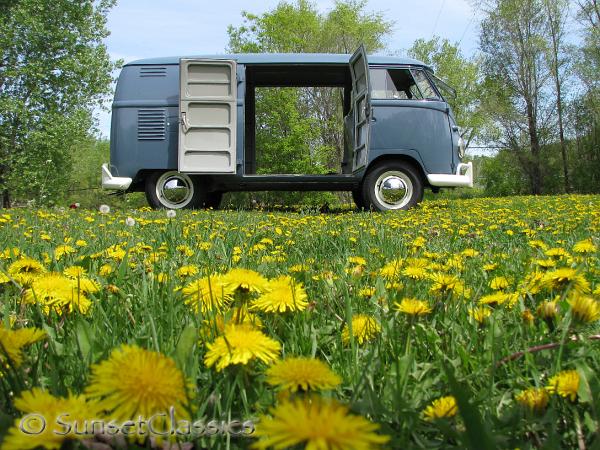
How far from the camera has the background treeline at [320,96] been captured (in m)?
14.4

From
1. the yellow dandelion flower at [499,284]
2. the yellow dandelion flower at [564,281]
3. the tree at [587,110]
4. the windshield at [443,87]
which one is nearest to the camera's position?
the yellow dandelion flower at [564,281]

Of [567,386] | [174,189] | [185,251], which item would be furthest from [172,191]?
[567,386]

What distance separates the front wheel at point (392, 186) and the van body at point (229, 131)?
1cm

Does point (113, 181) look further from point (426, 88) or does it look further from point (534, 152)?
point (534, 152)

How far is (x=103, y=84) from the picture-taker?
1625 centimetres

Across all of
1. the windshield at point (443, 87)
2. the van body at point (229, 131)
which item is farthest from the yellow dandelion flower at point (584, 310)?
the windshield at point (443, 87)

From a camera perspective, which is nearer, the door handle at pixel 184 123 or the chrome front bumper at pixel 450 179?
the door handle at pixel 184 123

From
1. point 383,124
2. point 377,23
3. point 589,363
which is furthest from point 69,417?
point 377,23

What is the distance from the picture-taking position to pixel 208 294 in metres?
0.91

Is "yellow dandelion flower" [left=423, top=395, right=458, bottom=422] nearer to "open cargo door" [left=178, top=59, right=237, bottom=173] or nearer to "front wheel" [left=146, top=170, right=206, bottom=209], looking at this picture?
"open cargo door" [left=178, top=59, right=237, bottom=173]

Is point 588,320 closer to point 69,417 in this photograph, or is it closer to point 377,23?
point 69,417

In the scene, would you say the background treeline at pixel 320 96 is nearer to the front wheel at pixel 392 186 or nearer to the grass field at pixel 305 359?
the front wheel at pixel 392 186

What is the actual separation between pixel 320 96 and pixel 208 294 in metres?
17.3

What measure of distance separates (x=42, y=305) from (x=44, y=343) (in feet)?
0.59
